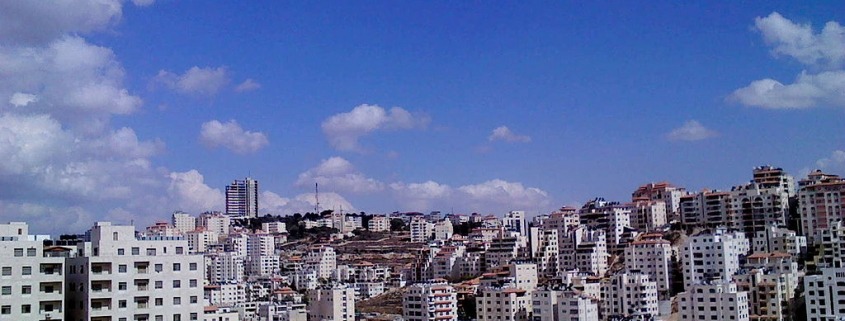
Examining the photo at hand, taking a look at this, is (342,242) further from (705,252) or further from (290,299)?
(705,252)

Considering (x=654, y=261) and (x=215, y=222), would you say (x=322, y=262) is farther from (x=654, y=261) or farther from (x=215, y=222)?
(x=215, y=222)

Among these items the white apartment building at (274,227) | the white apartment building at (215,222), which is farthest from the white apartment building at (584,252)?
the white apartment building at (215,222)

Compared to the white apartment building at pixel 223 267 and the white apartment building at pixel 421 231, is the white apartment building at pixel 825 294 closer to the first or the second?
the white apartment building at pixel 223 267

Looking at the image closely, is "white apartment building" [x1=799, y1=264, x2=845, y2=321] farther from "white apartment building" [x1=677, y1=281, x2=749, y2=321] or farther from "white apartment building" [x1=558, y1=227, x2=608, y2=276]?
"white apartment building" [x1=558, y1=227, x2=608, y2=276]

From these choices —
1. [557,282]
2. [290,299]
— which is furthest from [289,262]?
[557,282]

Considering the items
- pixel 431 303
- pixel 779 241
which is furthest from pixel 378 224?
pixel 779 241
